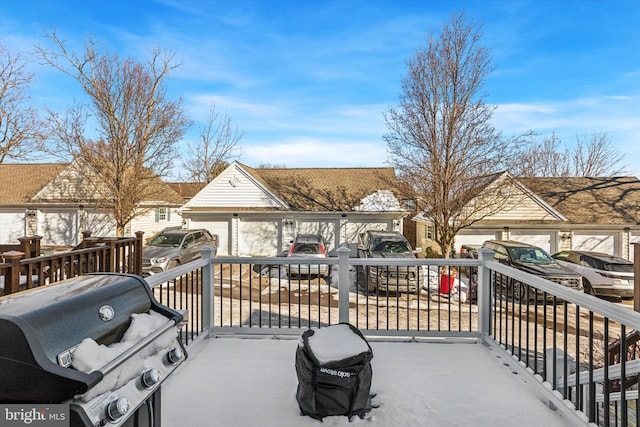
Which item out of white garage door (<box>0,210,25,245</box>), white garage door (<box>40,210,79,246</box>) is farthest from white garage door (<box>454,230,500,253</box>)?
white garage door (<box>0,210,25,245</box>)

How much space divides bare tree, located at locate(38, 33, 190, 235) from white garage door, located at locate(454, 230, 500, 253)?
13.3m

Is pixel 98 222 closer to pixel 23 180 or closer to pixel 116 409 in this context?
pixel 23 180

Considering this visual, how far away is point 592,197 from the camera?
617 inches

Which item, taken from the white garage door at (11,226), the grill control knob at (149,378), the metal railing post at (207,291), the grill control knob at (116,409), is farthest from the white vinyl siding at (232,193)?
the grill control knob at (116,409)

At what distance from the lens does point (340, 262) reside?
374 centimetres

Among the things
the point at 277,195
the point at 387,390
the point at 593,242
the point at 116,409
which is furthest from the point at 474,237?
the point at 116,409

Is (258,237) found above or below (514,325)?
above

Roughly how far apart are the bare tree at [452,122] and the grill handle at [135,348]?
922 cm

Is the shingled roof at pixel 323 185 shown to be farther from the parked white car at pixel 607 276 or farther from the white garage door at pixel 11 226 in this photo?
the white garage door at pixel 11 226

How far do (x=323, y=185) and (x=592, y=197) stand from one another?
13421mm

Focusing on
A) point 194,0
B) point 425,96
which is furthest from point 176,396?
point 425,96

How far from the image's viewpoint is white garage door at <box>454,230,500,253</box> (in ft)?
45.9

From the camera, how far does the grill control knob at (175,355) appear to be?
4.90ft

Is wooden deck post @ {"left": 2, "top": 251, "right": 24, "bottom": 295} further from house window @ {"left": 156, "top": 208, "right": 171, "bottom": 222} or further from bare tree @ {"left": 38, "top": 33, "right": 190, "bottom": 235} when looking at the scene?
house window @ {"left": 156, "top": 208, "right": 171, "bottom": 222}
